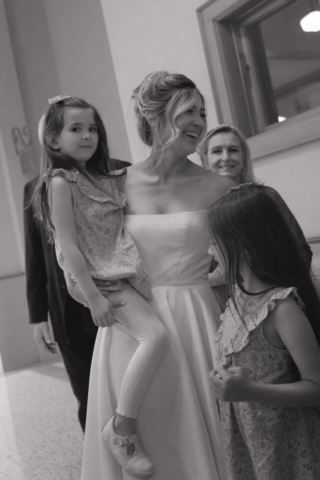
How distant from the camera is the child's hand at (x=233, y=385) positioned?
1164 mm

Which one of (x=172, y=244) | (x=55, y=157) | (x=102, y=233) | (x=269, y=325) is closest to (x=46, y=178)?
(x=55, y=157)

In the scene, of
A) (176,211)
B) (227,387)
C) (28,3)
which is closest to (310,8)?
(176,211)

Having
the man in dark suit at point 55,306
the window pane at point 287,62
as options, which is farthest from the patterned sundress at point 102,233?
the window pane at point 287,62

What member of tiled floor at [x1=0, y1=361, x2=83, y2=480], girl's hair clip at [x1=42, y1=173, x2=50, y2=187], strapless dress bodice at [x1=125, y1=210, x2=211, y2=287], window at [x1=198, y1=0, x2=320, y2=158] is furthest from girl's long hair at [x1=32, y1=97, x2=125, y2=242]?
tiled floor at [x1=0, y1=361, x2=83, y2=480]

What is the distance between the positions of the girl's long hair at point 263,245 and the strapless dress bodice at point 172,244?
378 millimetres

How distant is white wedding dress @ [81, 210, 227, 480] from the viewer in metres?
1.63

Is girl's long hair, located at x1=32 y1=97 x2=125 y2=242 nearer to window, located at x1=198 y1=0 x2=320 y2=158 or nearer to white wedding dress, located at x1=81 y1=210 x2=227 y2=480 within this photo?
white wedding dress, located at x1=81 y1=210 x2=227 y2=480

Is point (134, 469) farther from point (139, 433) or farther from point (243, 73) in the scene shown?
point (243, 73)

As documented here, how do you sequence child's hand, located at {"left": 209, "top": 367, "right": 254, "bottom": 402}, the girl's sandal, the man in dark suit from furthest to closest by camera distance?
the man in dark suit < the girl's sandal < child's hand, located at {"left": 209, "top": 367, "right": 254, "bottom": 402}

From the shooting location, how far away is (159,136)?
5.61ft

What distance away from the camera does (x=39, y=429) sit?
346 cm

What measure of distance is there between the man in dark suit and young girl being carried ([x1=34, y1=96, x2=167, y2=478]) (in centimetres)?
64

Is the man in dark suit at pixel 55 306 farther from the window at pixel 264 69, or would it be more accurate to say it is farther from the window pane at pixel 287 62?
the window pane at pixel 287 62

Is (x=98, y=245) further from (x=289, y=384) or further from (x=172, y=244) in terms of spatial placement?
(x=289, y=384)
